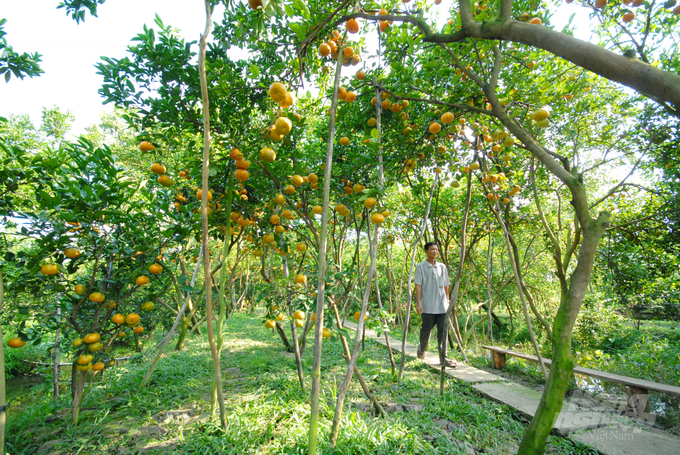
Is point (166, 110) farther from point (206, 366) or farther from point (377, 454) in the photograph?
point (206, 366)

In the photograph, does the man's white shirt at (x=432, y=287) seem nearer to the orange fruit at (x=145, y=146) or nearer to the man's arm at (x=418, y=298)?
the man's arm at (x=418, y=298)

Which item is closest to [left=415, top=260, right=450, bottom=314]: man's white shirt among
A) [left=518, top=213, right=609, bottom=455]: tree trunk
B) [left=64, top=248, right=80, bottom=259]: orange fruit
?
[left=518, top=213, right=609, bottom=455]: tree trunk

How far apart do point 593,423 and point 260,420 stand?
8.00 ft

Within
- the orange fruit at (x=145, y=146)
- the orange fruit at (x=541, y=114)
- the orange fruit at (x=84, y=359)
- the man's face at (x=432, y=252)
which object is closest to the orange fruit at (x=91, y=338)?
the orange fruit at (x=84, y=359)

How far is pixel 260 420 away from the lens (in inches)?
76.1

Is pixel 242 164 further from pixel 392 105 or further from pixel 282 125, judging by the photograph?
pixel 392 105

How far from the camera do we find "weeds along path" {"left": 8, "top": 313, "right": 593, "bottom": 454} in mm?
1689

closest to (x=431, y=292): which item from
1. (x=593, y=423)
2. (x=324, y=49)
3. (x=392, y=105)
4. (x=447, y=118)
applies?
(x=593, y=423)

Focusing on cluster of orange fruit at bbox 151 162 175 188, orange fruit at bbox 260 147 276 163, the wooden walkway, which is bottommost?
the wooden walkway

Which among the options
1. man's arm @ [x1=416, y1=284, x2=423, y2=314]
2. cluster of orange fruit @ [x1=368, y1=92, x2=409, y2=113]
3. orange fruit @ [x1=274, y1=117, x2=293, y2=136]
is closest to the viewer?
orange fruit @ [x1=274, y1=117, x2=293, y2=136]

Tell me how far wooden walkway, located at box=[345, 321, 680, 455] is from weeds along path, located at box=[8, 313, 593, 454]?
0.13m

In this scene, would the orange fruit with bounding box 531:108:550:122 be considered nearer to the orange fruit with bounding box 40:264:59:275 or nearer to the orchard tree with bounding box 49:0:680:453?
the orchard tree with bounding box 49:0:680:453

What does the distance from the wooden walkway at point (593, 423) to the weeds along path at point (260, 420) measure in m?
0.13

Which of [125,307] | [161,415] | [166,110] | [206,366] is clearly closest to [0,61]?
[166,110]
